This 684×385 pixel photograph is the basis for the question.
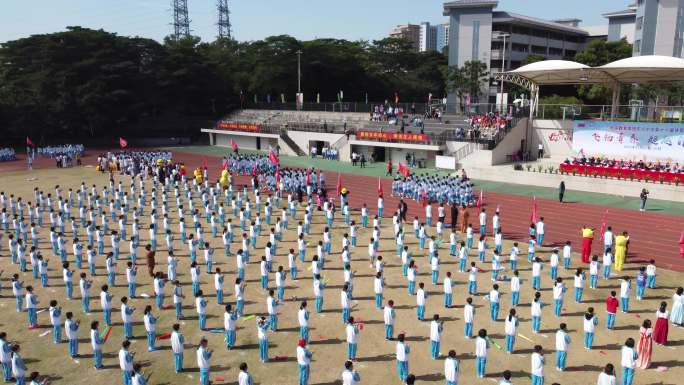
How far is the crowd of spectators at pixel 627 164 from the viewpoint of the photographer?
2697 centimetres

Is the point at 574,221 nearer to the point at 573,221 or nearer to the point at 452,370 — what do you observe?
the point at 573,221

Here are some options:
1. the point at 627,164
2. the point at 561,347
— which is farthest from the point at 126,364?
the point at 627,164

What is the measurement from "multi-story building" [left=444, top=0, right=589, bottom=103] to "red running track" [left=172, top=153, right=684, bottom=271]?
3995 cm

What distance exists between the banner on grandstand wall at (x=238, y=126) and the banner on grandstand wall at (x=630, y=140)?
28707 millimetres

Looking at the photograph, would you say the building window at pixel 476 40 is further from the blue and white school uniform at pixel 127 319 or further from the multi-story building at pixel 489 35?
the blue and white school uniform at pixel 127 319

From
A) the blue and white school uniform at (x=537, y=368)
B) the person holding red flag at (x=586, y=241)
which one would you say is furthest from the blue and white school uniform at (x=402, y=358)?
the person holding red flag at (x=586, y=241)

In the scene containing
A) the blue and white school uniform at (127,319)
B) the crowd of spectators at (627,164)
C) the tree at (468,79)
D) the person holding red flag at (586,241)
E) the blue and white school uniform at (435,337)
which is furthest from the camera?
the tree at (468,79)

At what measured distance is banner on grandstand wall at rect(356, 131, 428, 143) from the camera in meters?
36.9

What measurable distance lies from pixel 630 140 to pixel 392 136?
604 inches

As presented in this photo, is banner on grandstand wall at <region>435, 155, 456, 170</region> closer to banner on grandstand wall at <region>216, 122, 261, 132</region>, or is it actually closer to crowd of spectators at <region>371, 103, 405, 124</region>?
crowd of spectators at <region>371, 103, 405, 124</region>

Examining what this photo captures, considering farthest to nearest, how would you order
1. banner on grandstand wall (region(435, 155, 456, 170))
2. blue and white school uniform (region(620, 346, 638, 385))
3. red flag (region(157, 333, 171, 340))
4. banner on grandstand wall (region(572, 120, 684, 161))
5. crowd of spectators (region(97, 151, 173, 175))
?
banner on grandstand wall (region(435, 155, 456, 170)) → crowd of spectators (region(97, 151, 173, 175)) → banner on grandstand wall (region(572, 120, 684, 161)) → red flag (region(157, 333, 171, 340)) → blue and white school uniform (region(620, 346, 638, 385))

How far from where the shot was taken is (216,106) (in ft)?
211

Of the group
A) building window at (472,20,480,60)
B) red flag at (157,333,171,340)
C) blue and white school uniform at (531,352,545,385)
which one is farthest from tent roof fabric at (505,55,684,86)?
building window at (472,20,480,60)

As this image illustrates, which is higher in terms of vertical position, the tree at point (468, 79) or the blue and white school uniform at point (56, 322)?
the tree at point (468, 79)
